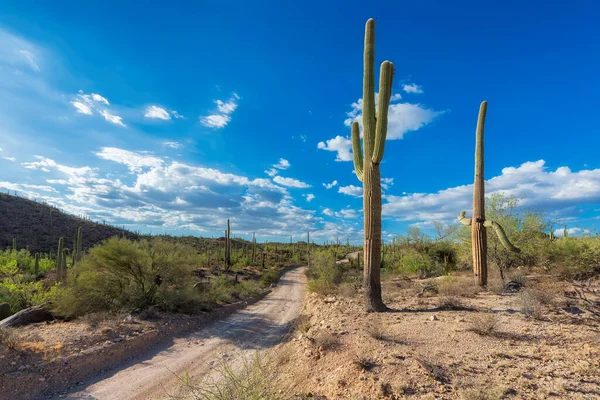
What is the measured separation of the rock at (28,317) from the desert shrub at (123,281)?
44 cm

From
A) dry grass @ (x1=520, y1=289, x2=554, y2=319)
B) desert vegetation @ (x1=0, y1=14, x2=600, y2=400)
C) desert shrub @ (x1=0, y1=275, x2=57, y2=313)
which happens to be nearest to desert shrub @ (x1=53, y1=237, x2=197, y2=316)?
desert vegetation @ (x1=0, y1=14, x2=600, y2=400)

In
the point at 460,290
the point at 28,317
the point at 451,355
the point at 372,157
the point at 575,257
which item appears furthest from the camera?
the point at 575,257

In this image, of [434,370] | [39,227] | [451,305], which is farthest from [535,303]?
[39,227]

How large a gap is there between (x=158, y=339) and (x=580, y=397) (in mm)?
10124

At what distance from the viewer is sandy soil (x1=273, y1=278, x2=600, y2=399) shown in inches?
191

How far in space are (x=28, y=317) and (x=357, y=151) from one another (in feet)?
43.6

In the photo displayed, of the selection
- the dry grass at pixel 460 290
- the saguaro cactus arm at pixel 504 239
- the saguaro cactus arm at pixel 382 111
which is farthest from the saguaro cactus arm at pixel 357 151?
the saguaro cactus arm at pixel 504 239

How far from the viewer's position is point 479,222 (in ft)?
43.8

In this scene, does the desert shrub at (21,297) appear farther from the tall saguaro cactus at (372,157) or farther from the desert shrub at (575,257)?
the desert shrub at (575,257)

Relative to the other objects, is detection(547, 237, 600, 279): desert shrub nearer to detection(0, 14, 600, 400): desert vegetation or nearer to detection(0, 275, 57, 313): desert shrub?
detection(0, 14, 600, 400): desert vegetation

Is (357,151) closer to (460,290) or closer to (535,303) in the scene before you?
(460,290)

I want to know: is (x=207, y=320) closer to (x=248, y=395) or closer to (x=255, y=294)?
(x=255, y=294)

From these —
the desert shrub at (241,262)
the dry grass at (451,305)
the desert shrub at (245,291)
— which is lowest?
the desert shrub at (245,291)

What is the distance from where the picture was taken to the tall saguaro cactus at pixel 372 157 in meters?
10.4
